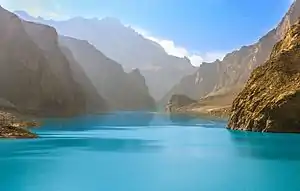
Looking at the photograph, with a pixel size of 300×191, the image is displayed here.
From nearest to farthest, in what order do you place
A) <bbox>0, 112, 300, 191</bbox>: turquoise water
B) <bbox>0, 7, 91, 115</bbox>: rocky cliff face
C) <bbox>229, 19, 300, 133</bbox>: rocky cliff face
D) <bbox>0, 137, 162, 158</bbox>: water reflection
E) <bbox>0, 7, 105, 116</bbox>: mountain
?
<bbox>0, 112, 300, 191</bbox>: turquoise water
<bbox>0, 137, 162, 158</bbox>: water reflection
<bbox>229, 19, 300, 133</bbox>: rocky cliff face
<bbox>0, 7, 105, 116</bbox>: mountain
<bbox>0, 7, 91, 115</bbox>: rocky cliff face

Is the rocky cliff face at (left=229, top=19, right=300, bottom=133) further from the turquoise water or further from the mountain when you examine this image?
the mountain

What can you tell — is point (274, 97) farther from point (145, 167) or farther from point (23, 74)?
point (23, 74)

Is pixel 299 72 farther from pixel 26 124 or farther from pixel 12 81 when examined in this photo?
pixel 12 81

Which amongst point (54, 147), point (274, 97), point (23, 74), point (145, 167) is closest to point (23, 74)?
point (23, 74)

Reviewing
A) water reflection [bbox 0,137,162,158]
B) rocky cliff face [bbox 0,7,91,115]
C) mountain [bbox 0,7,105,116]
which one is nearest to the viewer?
water reflection [bbox 0,137,162,158]

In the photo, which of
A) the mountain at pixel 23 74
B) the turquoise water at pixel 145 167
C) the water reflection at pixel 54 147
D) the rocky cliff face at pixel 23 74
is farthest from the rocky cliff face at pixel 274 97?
the rocky cliff face at pixel 23 74

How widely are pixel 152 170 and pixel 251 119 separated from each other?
218ft

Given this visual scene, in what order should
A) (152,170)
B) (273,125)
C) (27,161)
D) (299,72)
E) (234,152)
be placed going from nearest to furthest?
1. (152,170)
2. (27,161)
3. (234,152)
4. (273,125)
5. (299,72)

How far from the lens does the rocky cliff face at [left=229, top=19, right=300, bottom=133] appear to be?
98250 mm

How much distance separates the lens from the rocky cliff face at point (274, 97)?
98250 millimetres

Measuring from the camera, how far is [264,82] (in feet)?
370

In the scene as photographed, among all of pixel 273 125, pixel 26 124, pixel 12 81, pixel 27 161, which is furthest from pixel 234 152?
pixel 12 81

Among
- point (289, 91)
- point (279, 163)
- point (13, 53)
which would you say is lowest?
point (279, 163)

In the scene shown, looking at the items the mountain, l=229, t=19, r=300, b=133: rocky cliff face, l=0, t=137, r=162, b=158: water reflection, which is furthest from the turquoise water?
the mountain
